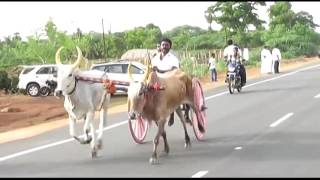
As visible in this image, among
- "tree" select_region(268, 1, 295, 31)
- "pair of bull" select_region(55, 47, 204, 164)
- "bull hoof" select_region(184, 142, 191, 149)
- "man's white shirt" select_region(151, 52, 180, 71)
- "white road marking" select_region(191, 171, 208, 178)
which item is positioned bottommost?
"bull hoof" select_region(184, 142, 191, 149)

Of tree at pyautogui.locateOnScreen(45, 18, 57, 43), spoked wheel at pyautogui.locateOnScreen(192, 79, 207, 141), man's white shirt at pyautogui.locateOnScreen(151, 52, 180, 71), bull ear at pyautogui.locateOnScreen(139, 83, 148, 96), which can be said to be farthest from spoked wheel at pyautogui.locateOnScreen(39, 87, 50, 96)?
tree at pyautogui.locateOnScreen(45, 18, 57, 43)

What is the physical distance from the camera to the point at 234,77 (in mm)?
22438

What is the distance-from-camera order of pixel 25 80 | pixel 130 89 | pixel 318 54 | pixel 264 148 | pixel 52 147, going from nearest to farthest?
pixel 130 89, pixel 264 148, pixel 52 147, pixel 25 80, pixel 318 54

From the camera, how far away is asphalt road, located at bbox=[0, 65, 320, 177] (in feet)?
29.6

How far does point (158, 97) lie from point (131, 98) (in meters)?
0.77

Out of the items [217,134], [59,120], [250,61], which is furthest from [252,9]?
[217,134]

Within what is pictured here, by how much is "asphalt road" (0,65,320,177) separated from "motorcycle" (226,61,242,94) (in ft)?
18.9

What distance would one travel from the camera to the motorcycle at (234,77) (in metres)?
22.4

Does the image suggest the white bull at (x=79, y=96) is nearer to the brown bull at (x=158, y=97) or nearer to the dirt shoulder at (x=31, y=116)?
the brown bull at (x=158, y=97)

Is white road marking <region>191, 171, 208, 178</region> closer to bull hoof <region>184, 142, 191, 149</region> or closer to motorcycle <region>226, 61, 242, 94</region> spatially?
bull hoof <region>184, 142, 191, 149</region>

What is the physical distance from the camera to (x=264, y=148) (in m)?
10.7

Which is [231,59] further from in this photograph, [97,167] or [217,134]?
[97,167]

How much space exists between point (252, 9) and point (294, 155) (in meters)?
50.6

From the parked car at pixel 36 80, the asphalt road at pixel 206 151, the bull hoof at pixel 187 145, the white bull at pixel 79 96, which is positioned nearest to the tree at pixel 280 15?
the parked car at pixel 36 80
